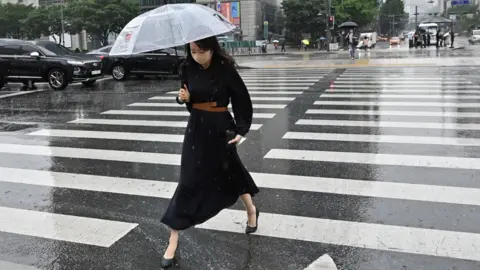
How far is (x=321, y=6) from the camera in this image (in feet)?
192

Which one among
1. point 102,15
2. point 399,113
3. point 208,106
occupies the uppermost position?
point 102,15

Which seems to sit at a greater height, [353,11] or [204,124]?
[353,11]

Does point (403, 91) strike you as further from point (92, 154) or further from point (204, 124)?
point (204, 124)

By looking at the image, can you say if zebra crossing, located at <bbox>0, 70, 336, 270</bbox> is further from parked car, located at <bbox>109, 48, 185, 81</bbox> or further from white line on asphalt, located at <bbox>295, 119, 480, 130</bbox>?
parked car, located at <bbox>109, 48, 185, 81</bbox>

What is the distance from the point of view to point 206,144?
12.3ft

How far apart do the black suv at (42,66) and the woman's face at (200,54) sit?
13722mm

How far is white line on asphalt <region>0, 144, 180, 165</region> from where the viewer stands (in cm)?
701

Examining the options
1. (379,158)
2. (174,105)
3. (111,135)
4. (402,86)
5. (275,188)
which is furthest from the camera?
(402,86)

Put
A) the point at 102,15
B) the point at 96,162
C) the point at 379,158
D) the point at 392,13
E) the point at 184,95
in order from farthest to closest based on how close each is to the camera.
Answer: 1. the point at 392,13
2. the point at 102,15
3. the point at 96,162
4. the point at 379,158
5. the point at 184,95

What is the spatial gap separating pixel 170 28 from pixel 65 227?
2.25m

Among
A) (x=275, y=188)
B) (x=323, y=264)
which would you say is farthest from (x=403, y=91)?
(x=323, y=264)

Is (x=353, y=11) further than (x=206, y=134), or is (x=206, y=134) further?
(x=353, y=11)

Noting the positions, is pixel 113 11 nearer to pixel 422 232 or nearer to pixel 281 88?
pixel 281 88

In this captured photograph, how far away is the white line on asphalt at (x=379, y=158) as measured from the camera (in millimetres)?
6269
